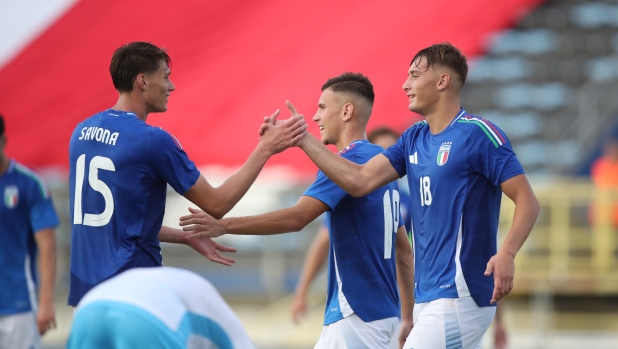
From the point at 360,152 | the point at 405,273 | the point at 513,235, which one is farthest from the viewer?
the point at 405,273

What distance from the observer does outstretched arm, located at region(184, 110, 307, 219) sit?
179 inches

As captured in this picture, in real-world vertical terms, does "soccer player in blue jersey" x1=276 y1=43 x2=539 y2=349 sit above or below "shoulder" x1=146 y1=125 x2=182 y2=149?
below

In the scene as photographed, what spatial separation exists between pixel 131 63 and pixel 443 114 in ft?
5.78

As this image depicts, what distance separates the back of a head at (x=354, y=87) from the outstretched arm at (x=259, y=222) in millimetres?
819

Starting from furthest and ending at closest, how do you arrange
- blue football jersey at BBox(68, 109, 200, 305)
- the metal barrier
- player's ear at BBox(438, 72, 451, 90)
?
the metal barrier, player's ear at BBox(438, 72, 451, 90), blue football jersey at BBox(68, 109, 200, 305)

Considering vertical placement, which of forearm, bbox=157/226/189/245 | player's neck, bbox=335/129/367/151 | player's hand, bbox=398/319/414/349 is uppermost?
player's neck, bbox=335/129/367/151

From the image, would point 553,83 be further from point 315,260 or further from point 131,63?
point 131,63

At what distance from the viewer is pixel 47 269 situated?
6734 mm

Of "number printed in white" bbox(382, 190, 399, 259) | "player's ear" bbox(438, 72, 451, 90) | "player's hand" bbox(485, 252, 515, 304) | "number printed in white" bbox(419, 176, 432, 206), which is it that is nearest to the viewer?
"player's hand" bbox(485, 252, 515, 304)

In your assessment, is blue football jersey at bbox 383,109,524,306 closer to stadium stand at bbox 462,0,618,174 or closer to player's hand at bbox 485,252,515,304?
player's hand at bbox 485,252,515,304

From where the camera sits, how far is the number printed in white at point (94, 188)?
436 cm

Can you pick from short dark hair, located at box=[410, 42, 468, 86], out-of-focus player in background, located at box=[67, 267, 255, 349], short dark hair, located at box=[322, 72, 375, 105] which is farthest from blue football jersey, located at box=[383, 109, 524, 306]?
out-of-focus player in background, located at box=[67, 267, 255, 349]

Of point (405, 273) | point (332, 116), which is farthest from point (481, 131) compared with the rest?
point (405, 273)

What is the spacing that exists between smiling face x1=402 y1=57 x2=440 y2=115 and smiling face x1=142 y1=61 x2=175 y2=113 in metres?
1.39
